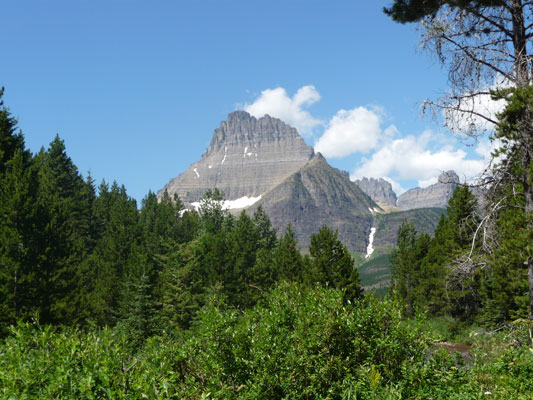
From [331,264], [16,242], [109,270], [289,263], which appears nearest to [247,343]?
[16,242]

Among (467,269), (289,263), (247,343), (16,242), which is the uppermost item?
(16,242)

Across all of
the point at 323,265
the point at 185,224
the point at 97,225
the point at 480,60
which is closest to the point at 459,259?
the point at 480,60

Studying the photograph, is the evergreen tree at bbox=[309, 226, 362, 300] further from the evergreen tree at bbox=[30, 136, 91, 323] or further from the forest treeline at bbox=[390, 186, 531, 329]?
the evergreen tree at bbox=[30, 136, 91, 323]

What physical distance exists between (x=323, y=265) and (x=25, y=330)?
30019 mm

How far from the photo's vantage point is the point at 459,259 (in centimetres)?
1109

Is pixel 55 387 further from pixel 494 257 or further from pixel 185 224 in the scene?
pixel 185 224

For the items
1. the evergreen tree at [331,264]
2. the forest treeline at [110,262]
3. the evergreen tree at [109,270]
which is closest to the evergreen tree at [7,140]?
the forest treeline at [110,262]

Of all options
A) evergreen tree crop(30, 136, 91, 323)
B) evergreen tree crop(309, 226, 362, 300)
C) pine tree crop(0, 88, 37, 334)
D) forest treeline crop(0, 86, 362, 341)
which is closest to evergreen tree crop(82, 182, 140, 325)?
forest treeline crop(0, 86, 362, 341)

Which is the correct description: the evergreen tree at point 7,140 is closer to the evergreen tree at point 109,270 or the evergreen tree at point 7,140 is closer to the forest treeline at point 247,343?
the forest treeline at point 247,343

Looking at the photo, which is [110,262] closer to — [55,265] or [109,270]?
[109,270]

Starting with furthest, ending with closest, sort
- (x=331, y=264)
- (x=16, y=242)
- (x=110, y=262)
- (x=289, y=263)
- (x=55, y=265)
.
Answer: (x=110, y=262)
(x=289, y=263)
(x=331, y=264)
(x=55, y=265)
(x=16, y=242)

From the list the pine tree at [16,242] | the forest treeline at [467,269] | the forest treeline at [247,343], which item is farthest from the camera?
the pine tree at [16,242]

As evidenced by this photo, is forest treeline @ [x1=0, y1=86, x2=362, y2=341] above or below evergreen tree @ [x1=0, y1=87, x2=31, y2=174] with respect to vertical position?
below

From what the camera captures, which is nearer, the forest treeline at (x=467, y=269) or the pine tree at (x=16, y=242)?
the forest treeline at (x=467, y=269)
